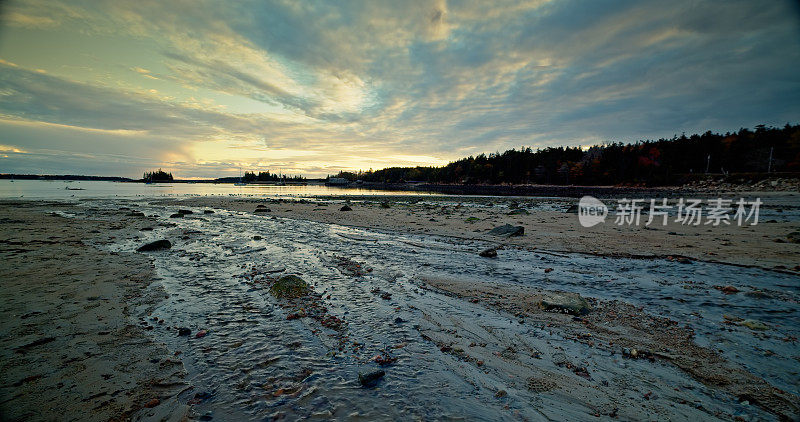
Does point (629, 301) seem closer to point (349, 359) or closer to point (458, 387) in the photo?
point (458, 387)

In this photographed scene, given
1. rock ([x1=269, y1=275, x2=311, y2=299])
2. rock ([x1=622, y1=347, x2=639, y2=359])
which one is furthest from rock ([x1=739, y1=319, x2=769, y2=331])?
rock ([x1=269, y1=275, x2=311, y2=299])

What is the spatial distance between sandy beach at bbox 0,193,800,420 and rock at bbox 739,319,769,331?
0.03 meters

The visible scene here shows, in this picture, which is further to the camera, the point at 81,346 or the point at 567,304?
the point at 567,304

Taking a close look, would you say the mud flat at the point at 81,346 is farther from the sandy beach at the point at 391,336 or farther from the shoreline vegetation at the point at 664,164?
the shoreline vegetation at the point at 664,164

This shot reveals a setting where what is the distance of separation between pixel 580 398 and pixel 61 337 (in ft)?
27.1

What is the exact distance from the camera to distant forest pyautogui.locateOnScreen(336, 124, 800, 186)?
8125cm

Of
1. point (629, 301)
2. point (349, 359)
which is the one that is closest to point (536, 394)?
point (349, 359)

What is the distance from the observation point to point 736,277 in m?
8.63

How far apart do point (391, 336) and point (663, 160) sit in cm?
13639

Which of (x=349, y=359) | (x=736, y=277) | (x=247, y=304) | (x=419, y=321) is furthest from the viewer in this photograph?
(x=736, y=277)

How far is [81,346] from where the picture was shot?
179 inches

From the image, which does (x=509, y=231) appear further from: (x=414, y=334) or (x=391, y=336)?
(x=391, y=336)

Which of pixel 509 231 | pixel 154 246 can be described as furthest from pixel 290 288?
pixel 509 231

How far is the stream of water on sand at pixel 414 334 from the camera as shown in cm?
358
